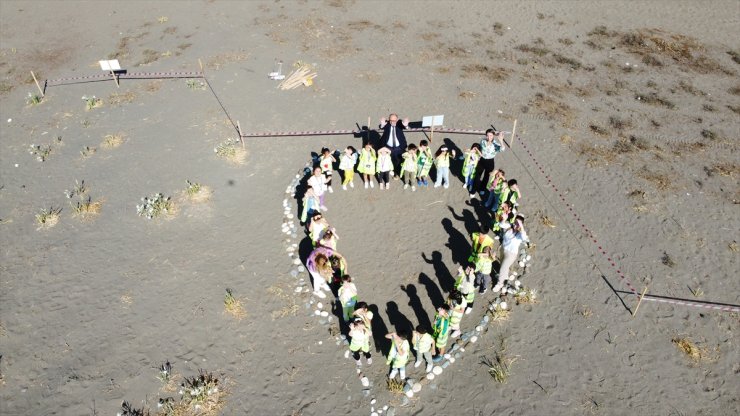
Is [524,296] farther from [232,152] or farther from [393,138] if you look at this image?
[232,152]

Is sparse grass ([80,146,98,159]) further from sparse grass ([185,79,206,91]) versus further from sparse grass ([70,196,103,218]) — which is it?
sparse grass ([185,79,206,91])

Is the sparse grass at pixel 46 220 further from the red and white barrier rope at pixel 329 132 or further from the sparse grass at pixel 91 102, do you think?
the red and white barrier rope at pixel 329 132

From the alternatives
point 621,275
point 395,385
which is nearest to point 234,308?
point 395,385

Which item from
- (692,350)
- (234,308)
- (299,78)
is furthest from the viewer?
(299,78)

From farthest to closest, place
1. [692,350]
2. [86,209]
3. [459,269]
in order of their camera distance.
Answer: [86,209] → [459,269] → [692,350]

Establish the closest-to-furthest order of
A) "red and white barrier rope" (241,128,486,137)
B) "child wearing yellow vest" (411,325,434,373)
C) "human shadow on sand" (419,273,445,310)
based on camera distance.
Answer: "child wearing yellow vest" (411,325,434,373)
"human shadow on sand" (419,273,445,310)
"red and white barrier rope" (241,128,486,137)

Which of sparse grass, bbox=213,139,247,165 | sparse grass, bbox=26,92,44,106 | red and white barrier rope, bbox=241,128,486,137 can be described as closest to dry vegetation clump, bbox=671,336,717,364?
red and white barrier rope, bbox=241,128,486,137

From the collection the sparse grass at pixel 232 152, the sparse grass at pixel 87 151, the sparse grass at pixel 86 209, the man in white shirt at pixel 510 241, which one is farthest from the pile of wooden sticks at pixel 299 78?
the man in white shirt at pixel 510 241
